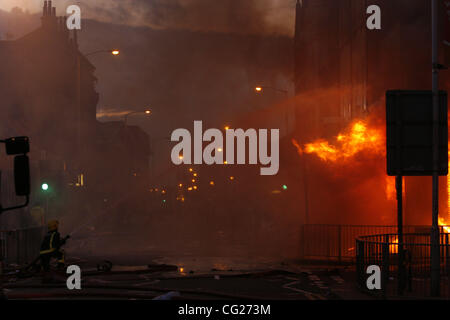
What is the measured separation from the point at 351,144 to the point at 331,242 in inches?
207

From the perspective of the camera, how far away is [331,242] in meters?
24.1

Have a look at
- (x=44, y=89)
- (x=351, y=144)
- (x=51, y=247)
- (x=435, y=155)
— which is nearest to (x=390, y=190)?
(x=351, y=144)

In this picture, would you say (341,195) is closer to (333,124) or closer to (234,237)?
(234,237)

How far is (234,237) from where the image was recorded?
3294cm

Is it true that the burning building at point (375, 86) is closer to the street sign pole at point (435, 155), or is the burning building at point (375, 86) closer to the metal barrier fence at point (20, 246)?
the street sign pole at point (435, 155)

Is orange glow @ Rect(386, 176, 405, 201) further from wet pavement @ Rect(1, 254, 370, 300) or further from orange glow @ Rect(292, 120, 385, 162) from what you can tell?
wet pavement @ Rect(1, 254, 370, 300)

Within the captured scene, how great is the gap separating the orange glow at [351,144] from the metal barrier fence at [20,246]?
38.9 feet

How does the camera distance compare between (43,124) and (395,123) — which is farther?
(43,124)

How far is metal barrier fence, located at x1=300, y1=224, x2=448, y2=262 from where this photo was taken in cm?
2266

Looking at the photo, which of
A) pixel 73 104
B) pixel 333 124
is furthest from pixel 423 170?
pixel 73 104

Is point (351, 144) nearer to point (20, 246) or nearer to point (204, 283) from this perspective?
point (20, 246)

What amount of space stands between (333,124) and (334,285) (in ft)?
92.2

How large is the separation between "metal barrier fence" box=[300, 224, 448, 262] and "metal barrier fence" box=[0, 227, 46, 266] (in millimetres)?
8425

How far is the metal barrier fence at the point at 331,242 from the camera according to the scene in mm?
22656
